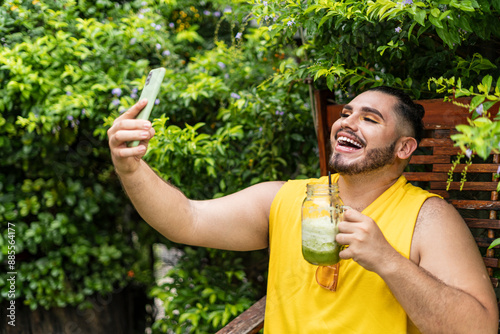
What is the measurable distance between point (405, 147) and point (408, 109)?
0.47 ft

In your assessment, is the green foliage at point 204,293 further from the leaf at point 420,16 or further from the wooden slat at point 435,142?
the leaf at point 420,16

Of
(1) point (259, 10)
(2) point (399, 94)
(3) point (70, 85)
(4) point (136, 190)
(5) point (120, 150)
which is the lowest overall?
(4) point (136, 190)

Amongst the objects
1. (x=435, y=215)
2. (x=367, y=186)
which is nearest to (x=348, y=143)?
(x=367, y=186)

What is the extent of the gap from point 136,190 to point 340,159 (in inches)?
28.4

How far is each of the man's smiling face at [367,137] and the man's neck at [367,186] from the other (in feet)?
0.18

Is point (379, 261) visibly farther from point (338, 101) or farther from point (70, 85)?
point (70, 85)

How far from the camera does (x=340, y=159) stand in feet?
4.86

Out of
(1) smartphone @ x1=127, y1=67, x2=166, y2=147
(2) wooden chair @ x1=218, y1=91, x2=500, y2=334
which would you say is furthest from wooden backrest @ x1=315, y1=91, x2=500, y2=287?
(1) smartphone @ x1=127, y1=67, x2=166, y2=147

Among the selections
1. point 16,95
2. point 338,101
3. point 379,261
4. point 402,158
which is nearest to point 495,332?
point 379,261

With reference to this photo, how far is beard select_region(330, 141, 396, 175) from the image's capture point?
147 centimetres

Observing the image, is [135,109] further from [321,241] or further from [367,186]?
[367,186]

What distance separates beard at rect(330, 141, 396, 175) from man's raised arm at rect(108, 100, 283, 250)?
0.36 metres

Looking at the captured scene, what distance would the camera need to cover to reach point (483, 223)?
1534mm

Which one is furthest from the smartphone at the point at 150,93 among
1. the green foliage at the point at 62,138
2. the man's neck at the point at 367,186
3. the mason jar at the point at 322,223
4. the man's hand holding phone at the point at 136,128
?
the green foliage at the point at 62,138
